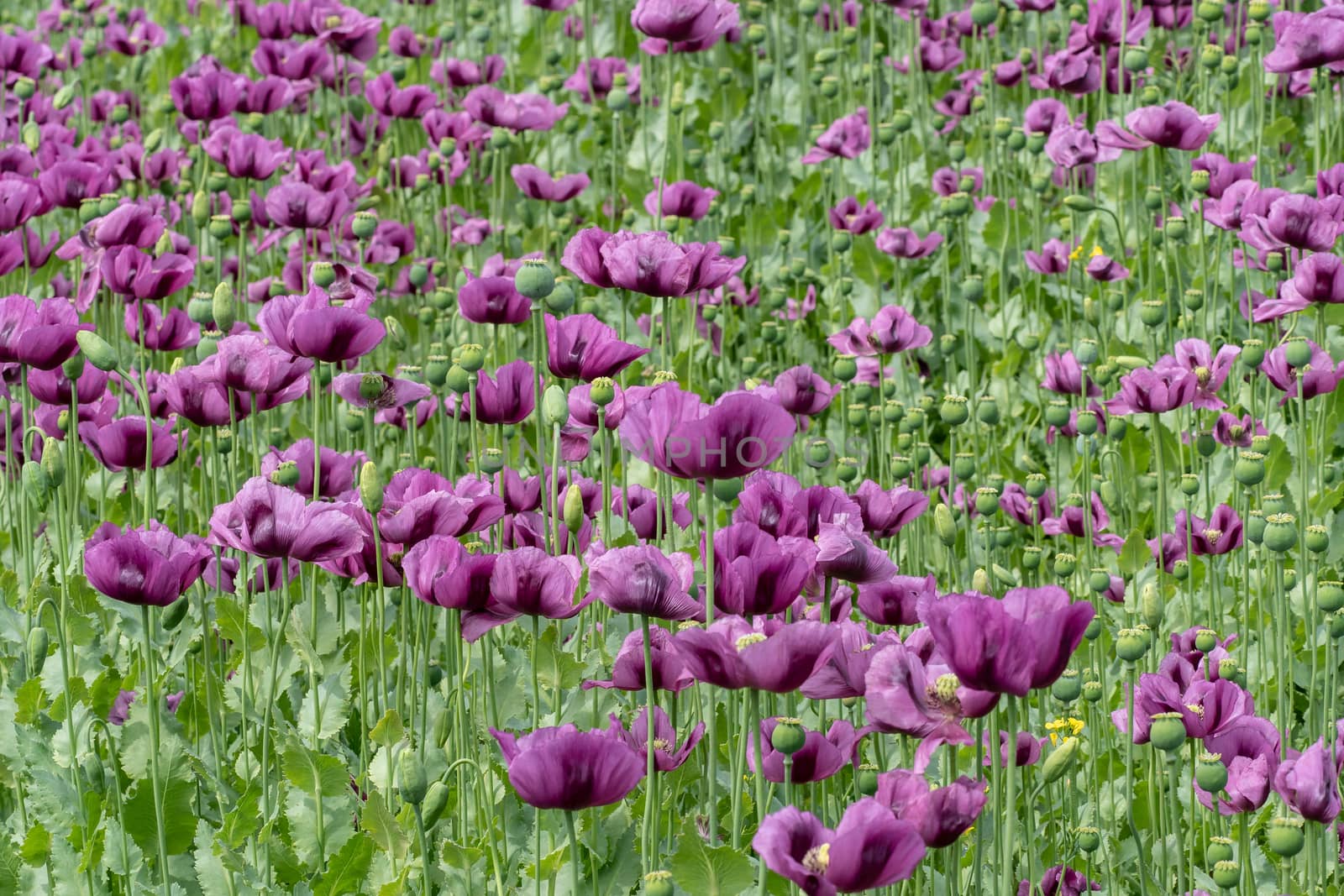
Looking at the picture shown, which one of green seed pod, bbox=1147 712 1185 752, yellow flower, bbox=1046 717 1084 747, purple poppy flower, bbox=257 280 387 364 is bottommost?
yellow flower, bbox=1046 717 1084 747

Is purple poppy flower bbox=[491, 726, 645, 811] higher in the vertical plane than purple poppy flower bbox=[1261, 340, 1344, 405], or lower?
higher

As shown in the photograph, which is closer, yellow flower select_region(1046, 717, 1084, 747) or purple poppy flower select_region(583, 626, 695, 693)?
purple poppy flower select_region(583, 626, 695, 693)

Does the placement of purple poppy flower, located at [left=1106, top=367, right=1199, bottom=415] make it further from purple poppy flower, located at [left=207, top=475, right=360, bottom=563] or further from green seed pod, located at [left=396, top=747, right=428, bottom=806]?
green seed pod, located at [left=396, top=747, right=428, bottom=806]

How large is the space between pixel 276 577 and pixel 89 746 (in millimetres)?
635

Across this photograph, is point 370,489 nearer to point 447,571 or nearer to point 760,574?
point 447,571

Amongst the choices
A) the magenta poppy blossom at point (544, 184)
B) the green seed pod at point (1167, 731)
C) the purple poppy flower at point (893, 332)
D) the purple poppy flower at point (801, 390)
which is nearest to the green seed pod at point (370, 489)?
the green seed pod at point (1167, 731)

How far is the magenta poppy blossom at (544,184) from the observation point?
420 cm

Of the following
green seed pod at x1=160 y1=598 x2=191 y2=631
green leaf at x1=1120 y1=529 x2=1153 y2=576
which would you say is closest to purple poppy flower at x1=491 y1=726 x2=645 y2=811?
green seed pod at x1=160 y1=598 x2=191 y2=631

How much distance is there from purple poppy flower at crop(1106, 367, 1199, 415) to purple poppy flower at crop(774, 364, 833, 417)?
538 millimetres

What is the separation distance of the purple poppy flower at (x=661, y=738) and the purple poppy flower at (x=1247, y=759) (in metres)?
0.61

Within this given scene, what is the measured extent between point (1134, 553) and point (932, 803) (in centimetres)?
156

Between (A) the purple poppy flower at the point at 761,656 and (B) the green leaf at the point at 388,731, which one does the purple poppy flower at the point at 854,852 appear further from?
(B) the green leaf at the point at 388,731

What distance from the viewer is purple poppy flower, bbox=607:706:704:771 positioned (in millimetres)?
1864

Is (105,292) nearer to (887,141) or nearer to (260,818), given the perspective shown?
(260,818)
